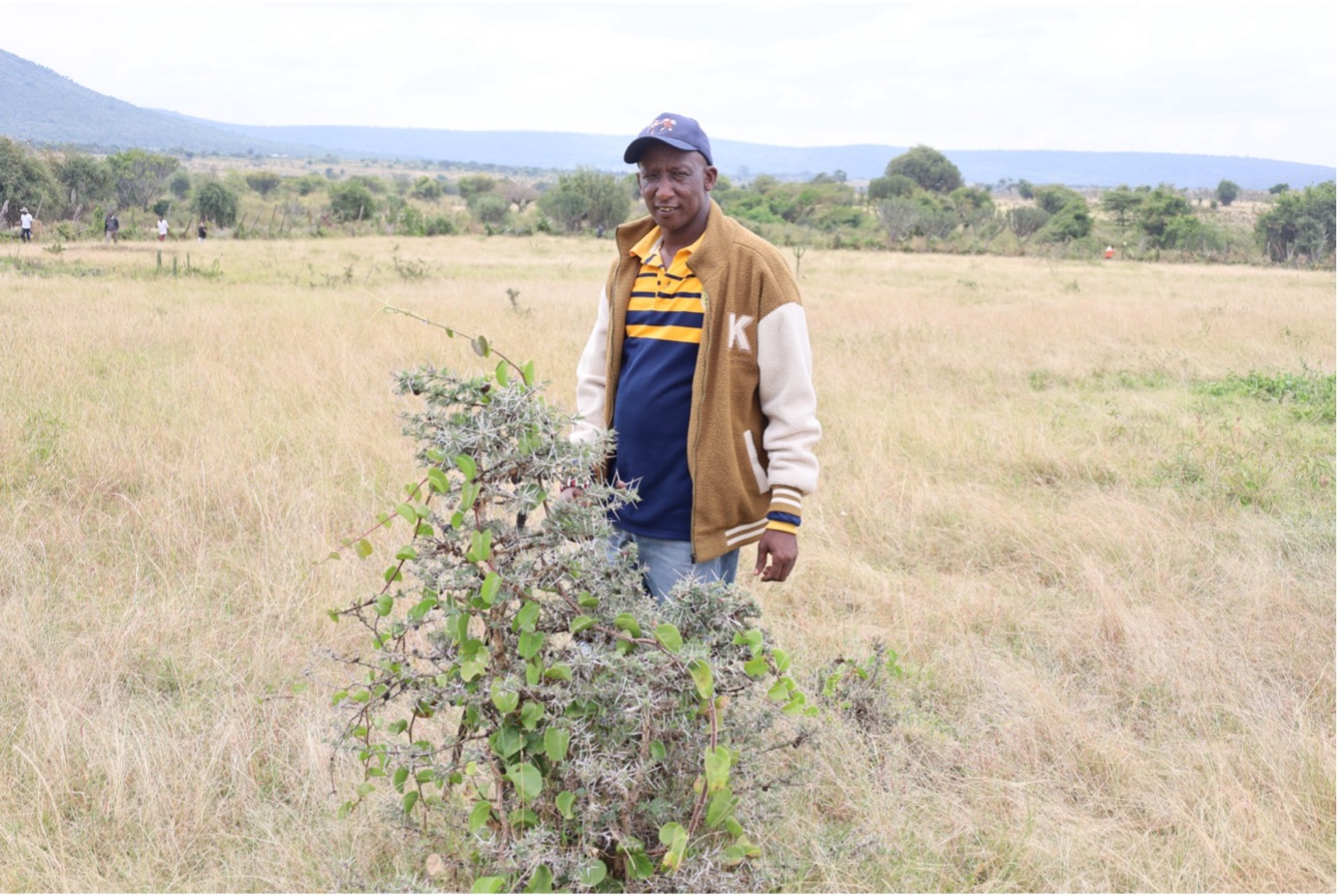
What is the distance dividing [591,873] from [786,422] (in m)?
1.13

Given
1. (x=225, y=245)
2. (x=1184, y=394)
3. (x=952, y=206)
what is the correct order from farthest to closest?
(x=952, y=206) → (x=225, y=245) → (x=1184, y=394)

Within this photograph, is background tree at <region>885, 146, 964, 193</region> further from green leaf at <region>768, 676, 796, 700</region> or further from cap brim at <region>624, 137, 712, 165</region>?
green leaf at <region>768, 676, 796, 700</region>

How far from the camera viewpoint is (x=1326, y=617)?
392 centimetres

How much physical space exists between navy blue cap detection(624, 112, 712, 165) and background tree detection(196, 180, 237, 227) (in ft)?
134

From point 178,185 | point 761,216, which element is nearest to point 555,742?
point 761,216

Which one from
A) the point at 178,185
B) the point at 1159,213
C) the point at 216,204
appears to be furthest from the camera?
the point at 178,185

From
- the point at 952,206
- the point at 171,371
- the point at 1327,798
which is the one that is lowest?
the point at 1327,798

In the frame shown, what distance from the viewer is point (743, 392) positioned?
7.92 feet

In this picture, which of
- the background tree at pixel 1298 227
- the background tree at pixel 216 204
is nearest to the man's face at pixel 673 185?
the background tree at pixel 1298 227

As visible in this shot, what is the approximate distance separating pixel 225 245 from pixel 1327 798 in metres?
25.9

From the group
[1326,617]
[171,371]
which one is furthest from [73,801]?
[171,371]

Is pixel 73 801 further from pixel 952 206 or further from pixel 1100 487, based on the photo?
pixel 952 206

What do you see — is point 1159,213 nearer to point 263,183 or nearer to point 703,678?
point 703,678

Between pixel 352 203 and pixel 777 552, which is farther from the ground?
pixel 352 203
